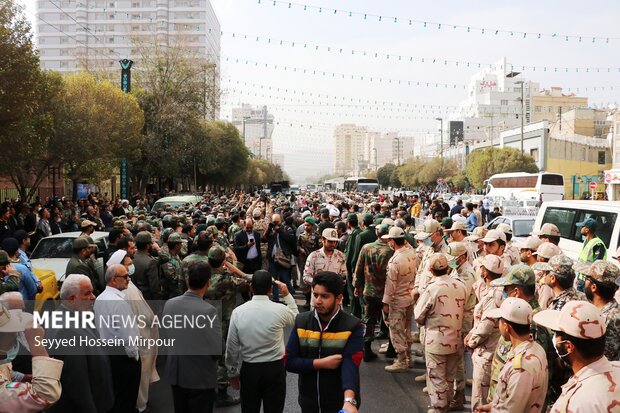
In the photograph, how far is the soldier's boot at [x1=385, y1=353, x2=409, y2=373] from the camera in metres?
8.02

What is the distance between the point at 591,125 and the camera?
79.8 metres

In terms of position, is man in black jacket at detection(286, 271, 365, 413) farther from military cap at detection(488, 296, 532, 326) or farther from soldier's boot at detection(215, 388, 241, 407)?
soldier's boot at detection(215, 388, 241, 407)

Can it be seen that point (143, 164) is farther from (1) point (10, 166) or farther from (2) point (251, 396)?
(2) point (251, 396)

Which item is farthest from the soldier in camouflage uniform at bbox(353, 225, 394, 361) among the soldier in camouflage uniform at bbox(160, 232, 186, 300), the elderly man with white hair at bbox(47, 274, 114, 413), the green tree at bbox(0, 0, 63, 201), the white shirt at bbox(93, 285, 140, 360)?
the green tree at bbox(0, 0, 63, 201)

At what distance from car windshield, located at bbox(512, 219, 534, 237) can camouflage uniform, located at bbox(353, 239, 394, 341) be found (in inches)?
336

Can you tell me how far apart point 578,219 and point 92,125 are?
19.8 meters

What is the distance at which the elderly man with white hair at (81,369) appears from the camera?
13.4ft

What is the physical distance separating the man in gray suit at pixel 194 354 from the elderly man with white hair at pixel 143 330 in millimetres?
890

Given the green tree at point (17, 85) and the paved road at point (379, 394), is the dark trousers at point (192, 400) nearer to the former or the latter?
the paved road at point (379, 394)

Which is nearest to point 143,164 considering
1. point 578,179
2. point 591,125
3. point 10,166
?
point 10,166

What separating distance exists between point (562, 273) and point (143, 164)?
35.4 m

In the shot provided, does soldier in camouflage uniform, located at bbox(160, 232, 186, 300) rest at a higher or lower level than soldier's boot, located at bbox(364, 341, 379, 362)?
higher

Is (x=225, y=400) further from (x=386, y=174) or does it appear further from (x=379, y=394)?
(x=386, y=174)

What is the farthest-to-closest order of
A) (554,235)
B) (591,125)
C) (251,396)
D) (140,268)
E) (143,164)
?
(591,125) → (143,164) → (554,235) → (140,268) → (251,396)
